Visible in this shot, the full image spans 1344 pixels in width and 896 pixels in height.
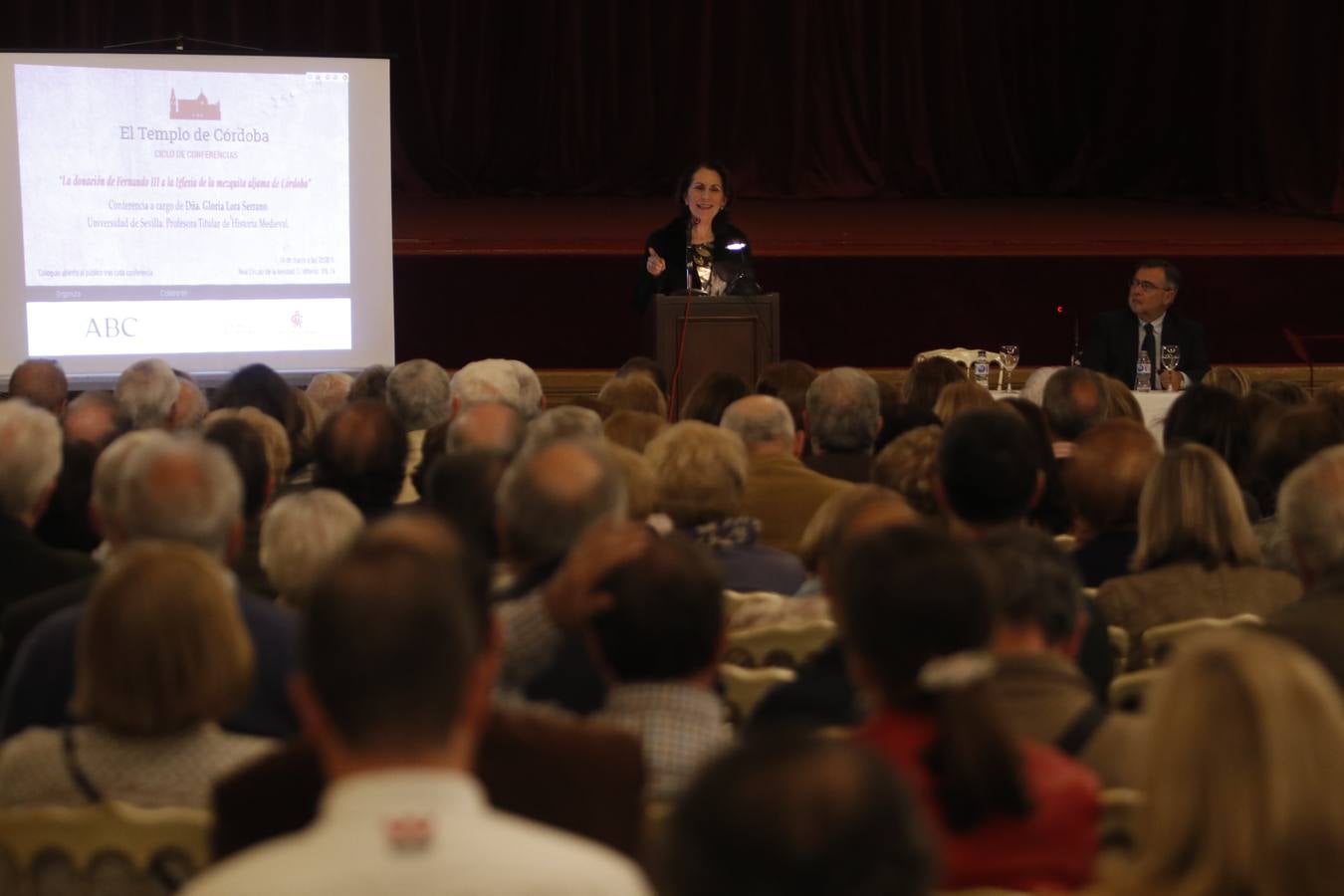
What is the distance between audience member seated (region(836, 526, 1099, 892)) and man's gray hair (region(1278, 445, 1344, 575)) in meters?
1.12

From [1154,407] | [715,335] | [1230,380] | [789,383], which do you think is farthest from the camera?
[715,335]

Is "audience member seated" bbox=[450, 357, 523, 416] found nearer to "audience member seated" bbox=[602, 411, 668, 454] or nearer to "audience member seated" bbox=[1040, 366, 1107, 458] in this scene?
"audience member seated" bbox=[602, 411, 668, 454]

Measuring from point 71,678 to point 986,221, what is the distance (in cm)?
820

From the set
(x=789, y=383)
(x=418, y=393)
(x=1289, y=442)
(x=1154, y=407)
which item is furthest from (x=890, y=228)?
(x=1289, y=442)

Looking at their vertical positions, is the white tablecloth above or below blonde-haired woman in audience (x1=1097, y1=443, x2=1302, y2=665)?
below

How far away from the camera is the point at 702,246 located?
21.6 feet

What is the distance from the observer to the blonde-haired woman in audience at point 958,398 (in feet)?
14.9

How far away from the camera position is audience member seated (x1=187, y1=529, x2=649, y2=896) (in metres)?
1.27

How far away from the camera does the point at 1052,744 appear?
2.06 metres

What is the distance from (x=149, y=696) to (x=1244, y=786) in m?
1.14

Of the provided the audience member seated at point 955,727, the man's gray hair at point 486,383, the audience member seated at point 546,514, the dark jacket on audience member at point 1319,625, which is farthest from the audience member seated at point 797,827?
the man's gray hair at point 486,383

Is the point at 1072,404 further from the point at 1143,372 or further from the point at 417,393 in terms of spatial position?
the point at 1143,372

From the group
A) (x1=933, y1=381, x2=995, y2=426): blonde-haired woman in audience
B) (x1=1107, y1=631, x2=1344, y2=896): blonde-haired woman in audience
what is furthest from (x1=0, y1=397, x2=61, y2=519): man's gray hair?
(x1=933, y1=381, x2=995, y2=426): blonde-haired woman in audience

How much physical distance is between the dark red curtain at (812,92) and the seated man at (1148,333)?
450 cm
